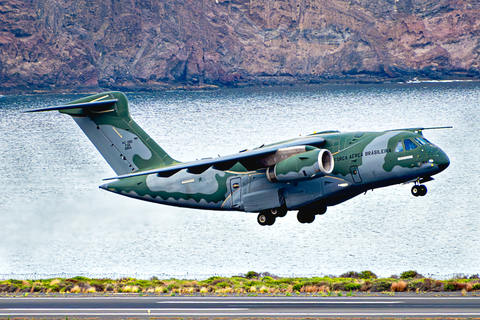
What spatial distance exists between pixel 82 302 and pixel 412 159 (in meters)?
16.8

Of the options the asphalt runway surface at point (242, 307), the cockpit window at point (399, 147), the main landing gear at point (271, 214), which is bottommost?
the asphalt runway surface at point (242, 307)

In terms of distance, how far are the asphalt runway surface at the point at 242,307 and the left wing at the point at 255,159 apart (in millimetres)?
6147

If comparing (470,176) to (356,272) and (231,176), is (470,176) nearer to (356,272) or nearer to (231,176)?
(356,272)

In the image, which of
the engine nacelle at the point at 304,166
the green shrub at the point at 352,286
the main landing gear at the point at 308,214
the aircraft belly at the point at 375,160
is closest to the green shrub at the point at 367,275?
the green shrub at the point at 352,286

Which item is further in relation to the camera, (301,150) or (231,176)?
(231,176)

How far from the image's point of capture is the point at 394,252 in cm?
5009

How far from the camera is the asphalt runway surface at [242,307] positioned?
26703mm

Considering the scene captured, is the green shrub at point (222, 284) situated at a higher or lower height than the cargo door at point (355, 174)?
lower

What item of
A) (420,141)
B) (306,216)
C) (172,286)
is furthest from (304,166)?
(172,286)

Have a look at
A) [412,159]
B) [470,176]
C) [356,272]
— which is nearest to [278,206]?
[412,159]

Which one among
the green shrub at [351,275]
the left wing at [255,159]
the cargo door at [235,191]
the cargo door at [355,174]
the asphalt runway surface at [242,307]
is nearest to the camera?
the asphalt runway surface at [242,307]

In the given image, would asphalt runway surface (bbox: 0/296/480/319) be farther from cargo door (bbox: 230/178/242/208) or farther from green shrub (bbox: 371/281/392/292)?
cargo door (bbox: 230/178/242/208)

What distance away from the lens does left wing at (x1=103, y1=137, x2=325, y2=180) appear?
102 ft

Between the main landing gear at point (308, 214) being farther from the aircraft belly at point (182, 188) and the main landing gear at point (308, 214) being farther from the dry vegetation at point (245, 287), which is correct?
the aircraft belly at point (182, 188)
